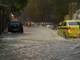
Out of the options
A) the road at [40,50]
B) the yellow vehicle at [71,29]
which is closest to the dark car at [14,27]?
the yellow vehicle at [71,29]

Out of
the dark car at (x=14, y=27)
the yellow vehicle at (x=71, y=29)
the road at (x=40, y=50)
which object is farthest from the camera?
the dark car at (x=14, y=27)

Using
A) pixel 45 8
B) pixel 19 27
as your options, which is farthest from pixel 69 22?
pixel 45 8

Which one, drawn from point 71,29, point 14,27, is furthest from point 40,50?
point 14,27

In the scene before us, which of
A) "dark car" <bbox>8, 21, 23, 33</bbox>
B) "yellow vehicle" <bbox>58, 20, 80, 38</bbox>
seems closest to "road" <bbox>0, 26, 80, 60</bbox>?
"yellow vehicle" <bbox>58, 20, 80, 38</bbox>

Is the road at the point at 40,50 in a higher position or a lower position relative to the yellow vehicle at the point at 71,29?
lower

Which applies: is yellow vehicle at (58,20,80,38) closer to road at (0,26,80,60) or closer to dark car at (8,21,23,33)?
road at (0,26,80,60)

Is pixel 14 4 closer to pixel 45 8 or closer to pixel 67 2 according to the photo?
pixel 67 2

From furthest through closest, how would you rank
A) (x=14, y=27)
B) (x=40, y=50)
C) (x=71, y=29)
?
(x=14, y=27) → (x=71, y=29) → (x=40, y=50)

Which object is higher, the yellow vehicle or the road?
the yellow vehicle

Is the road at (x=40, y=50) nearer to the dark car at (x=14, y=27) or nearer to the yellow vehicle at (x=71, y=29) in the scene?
the yellow vehicle at (x=71, y=29)

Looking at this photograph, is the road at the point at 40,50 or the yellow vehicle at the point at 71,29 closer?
the road at the point at 40,50

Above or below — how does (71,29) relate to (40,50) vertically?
above

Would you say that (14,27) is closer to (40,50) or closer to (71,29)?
(71,29)

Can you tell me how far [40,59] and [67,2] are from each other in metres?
62.0
